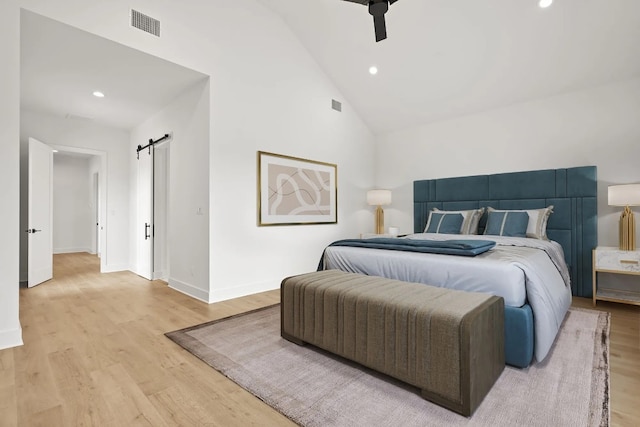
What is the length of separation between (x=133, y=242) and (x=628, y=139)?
284 inches

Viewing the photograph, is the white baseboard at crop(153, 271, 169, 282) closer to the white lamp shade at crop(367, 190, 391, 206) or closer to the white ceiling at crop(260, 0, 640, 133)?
the white lamp shade at crop(367, 190, 391, 206)

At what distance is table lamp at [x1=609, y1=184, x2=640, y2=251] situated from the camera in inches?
124

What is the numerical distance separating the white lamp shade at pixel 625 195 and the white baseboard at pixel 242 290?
395 cm

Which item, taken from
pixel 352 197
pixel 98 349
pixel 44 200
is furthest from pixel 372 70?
pixel 44 200

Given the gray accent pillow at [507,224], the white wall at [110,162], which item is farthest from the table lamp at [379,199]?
the white wall at [110,162]

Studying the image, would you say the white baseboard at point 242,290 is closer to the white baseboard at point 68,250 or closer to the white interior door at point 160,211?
the white interior door at point 160,211

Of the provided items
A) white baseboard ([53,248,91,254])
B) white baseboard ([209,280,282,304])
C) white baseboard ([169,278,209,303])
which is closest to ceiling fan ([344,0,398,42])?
white baseboard ([209,280,282,304])

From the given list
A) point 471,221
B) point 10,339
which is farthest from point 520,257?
point 10,339

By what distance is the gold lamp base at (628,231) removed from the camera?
127 inches

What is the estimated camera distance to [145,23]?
A: 3.02 metres

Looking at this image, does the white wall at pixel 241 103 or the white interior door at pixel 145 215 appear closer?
the white wall at pixel 241 103

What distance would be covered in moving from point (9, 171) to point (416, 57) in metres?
4.42

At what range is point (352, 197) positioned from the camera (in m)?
5.44

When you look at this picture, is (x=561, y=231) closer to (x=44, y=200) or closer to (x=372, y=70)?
(x=372, y=70)
